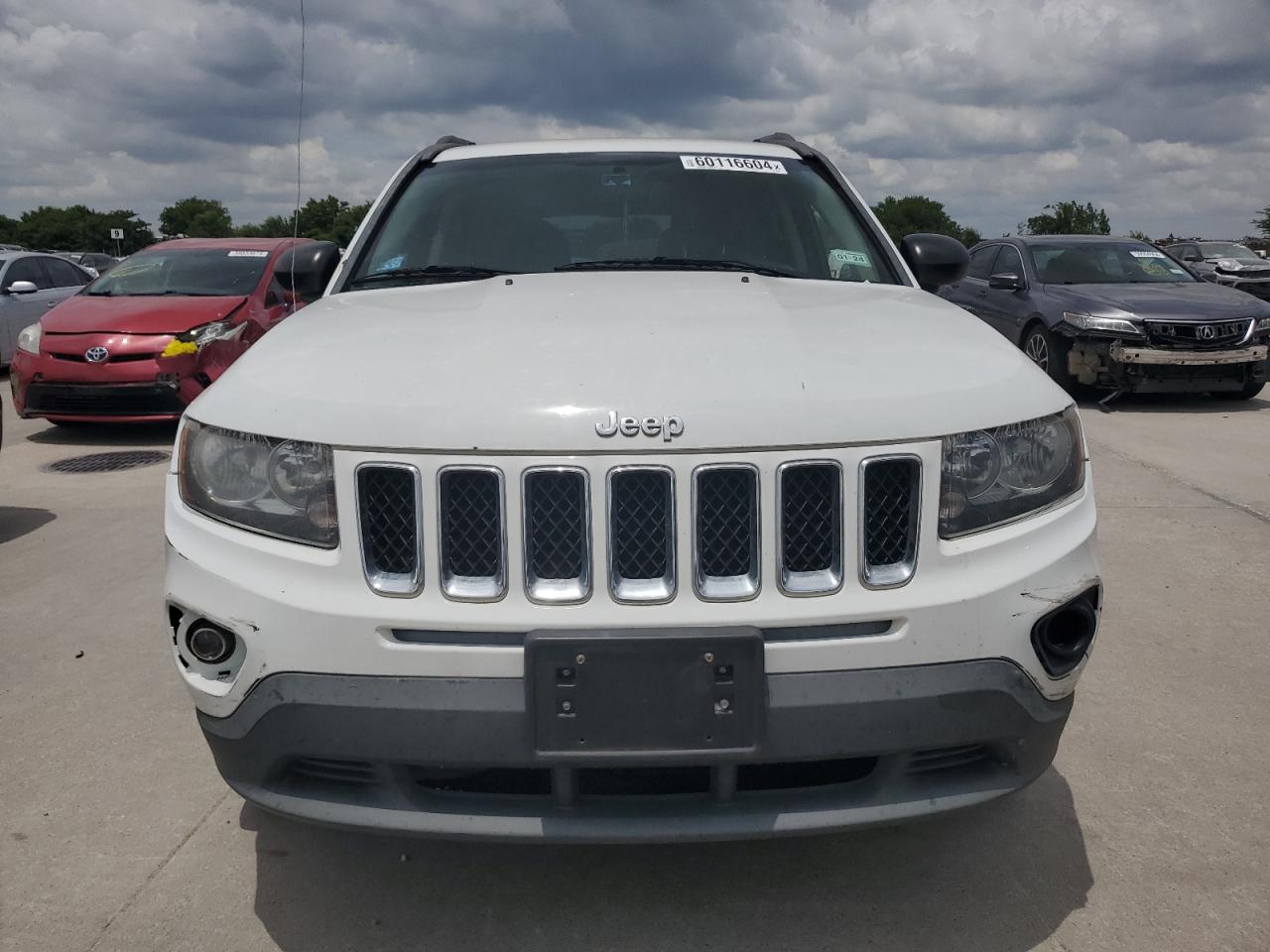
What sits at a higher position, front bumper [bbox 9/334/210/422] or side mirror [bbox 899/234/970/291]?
side mirror [bbox 899/234/970/291]

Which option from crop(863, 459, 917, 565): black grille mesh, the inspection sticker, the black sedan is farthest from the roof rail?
the black sedan

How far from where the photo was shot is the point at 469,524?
78.0 inches

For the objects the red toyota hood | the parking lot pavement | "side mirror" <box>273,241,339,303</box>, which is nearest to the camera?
the parking lot pavement

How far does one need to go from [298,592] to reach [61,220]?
10466 cm

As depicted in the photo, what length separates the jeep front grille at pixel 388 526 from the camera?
198 centimetres

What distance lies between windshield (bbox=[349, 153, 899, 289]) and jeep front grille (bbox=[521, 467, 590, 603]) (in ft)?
4.57

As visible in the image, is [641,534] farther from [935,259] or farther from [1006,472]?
[935,259]

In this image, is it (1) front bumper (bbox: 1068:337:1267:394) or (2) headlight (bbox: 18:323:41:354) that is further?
(1) front bumper (bbox: 1068:337:1267:394)

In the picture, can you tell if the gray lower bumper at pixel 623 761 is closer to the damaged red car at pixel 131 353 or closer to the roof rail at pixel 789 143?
the roof rail at pixel 789 143

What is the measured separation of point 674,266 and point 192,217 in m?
105

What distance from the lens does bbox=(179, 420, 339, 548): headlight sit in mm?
2039

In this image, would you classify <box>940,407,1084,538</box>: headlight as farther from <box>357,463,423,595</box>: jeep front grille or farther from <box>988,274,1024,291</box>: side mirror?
<box>988,274,1024,291</box>: side mirror

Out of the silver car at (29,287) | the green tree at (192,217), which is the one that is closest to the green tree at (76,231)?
the green tree at (192,217)

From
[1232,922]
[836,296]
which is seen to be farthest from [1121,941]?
[836,296]
